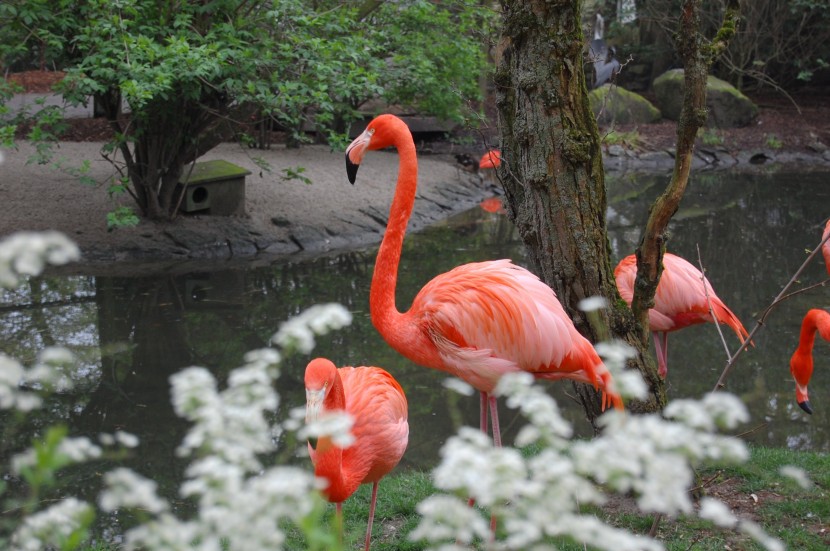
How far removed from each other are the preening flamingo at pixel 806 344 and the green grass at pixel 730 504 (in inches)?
13.4

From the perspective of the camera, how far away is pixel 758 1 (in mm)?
19203

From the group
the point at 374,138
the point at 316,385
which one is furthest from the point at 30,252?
the point at 374,138

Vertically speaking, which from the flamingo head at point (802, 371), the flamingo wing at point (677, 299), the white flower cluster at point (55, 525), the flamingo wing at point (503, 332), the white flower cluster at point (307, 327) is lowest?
the flamingo head at point (802, 371)

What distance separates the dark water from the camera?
495cm

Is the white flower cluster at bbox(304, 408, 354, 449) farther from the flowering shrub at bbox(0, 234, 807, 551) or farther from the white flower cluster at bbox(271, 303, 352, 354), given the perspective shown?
the white flower cluster at bbox(271, 303, 352, 354)

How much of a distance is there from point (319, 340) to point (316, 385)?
394 centimetres

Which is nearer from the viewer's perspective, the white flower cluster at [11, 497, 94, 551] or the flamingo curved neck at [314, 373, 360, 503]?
the white flower cluster at [11, 497, 94, 551]

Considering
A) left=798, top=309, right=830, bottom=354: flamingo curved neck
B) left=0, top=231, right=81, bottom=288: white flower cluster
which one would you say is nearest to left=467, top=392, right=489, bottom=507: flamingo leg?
left=798, top=309, right=830, bottom=354: flamingo curved neck

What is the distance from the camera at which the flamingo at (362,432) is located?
9.62ft

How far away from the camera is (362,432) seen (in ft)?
10.7

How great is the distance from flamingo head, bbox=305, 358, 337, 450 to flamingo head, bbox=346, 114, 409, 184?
1055 millimetres

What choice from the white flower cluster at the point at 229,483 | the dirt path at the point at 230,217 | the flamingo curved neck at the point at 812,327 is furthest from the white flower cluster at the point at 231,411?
the dirt path at the point at 230,217

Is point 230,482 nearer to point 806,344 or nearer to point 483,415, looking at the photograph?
point 483,415

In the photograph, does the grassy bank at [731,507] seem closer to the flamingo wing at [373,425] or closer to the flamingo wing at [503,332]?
the flamingo wing at [373,425]
